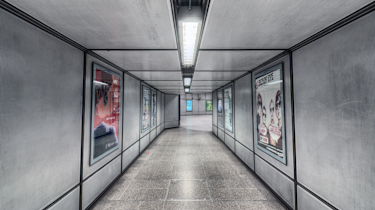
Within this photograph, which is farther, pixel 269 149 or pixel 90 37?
pixel 269 149

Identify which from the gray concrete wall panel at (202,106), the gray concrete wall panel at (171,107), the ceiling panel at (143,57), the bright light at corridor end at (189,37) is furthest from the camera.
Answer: the gray concrete wall panel at (202,106)

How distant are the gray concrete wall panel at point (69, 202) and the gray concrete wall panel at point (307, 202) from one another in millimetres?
3431

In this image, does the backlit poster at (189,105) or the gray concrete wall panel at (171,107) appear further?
the backlit poster at (189,105)

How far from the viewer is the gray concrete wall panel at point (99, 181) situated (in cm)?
232

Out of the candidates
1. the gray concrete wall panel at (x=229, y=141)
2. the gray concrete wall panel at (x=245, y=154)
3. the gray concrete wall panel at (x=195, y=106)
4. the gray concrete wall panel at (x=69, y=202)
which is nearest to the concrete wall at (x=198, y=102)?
the gray concrete wall panel at (x=195, y=106)

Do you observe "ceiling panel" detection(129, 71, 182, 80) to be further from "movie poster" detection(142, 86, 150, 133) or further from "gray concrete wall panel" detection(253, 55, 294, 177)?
"gray concrete wall panel" detection(253, 55, 294, 177)

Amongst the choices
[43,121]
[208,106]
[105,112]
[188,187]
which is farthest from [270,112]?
[208,106]

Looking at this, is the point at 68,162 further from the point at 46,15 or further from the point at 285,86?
the point at 285,86

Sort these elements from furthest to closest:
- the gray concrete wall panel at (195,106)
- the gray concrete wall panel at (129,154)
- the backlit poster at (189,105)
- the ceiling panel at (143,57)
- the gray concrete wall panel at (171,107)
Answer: the gray concrete wall panel at (195,106)
the backlit poster at (189,105)
the gray concrete wall panel at (171,107)
the gray concrete wall panel at (129,154)
the ceiling panel at (143,57)

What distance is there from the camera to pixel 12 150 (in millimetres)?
1312

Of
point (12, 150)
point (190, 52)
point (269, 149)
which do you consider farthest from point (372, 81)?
point (12, 150)

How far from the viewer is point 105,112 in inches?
111

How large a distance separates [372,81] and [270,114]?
166 cm

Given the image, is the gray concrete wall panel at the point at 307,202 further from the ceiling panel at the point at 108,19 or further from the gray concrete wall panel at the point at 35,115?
the gray concrete wall panel at the point at 35,115
